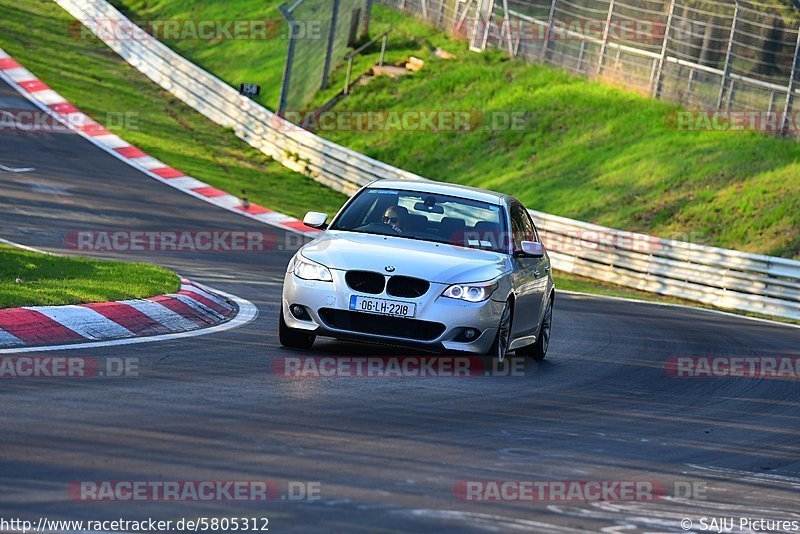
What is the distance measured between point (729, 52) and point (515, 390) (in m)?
21.1

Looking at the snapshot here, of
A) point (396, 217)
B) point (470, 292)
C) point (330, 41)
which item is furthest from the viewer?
point (330, 41)

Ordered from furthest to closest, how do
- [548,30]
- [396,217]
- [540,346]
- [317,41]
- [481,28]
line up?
[481,28]
[317,41]
[548,30]
[540,346]
[396,217]

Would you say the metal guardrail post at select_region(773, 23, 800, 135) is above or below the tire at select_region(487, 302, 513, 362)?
above

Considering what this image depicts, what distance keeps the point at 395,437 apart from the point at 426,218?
442 cm

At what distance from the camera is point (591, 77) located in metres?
35.8

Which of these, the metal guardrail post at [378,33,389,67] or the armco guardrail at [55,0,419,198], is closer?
the armco guardrail at [55,0,419,198]

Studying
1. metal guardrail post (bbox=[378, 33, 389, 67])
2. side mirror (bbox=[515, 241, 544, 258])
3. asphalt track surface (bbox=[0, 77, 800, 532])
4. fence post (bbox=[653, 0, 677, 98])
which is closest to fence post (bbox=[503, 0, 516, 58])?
metal guardrail post (bbox=[378, 33, 389, 67])

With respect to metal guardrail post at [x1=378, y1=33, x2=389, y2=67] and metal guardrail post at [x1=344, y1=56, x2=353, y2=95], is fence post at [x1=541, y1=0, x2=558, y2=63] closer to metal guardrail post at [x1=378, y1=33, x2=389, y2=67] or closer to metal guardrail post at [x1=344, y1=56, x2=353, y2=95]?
metal guardrail post at [x1=378, y1=33, x2=389, y2=67]

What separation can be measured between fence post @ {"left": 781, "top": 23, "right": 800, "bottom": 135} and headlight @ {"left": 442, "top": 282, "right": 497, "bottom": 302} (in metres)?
18.9

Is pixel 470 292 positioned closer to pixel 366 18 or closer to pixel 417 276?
pixel 417 276

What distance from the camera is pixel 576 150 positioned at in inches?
1299

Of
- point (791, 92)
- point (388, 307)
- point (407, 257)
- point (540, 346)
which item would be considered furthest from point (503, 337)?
point (791, 92)

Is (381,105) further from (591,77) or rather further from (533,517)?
(533,517)

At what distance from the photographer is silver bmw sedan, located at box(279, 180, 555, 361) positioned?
422 inches
